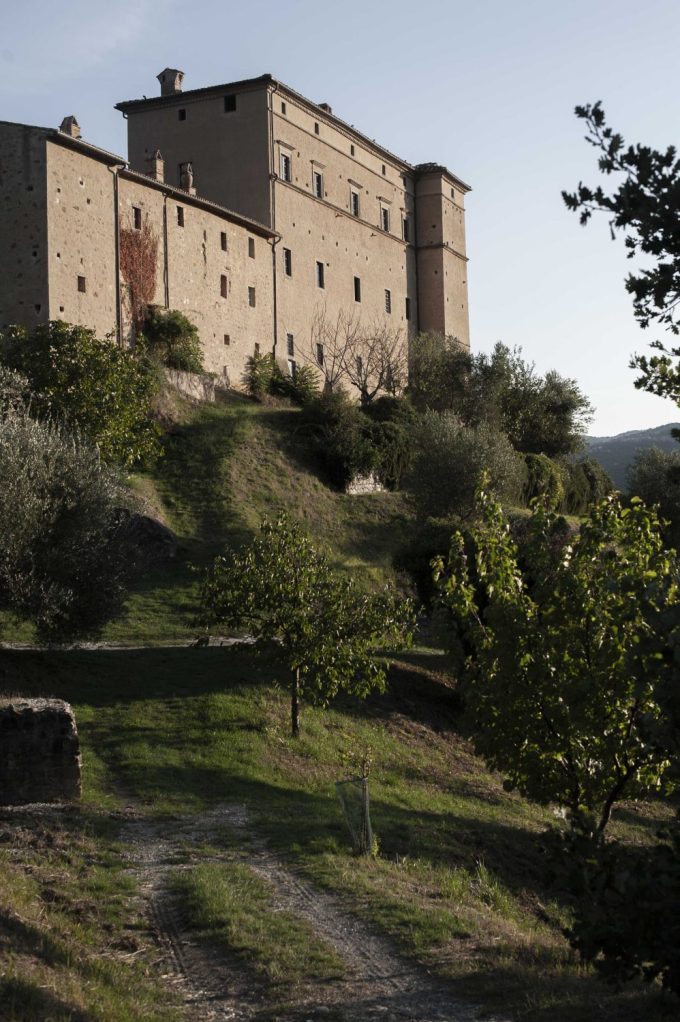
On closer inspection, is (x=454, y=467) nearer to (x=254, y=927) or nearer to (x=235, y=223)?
(x=235, y=223)

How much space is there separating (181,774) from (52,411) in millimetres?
16204

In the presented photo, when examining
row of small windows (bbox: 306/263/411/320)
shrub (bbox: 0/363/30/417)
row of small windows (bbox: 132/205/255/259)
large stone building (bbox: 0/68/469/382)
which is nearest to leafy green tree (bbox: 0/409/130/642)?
shrub (bbox: 0/363/30/417)

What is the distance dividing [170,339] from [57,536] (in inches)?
921

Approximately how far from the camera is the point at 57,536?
21625 millimetres

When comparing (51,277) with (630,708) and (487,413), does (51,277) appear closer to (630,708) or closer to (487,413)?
(487,413)

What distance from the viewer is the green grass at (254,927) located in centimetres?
941

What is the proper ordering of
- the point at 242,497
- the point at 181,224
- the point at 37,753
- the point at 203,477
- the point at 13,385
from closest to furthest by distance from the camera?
the point at 37,753, the point at 13,385, the point at 242,497, the point at 203,477, the point at 181,224

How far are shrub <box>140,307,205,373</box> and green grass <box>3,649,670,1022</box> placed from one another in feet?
63.6

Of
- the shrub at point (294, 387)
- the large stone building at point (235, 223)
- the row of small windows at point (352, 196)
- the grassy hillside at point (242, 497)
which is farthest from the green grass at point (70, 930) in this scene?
the row of small windows at point (352, 196)

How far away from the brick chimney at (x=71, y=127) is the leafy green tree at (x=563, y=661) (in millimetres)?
29870

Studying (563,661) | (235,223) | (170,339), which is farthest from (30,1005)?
(235,223)

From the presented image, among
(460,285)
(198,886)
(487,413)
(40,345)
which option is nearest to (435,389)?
(487,413)

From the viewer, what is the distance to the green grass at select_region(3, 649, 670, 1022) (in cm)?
991

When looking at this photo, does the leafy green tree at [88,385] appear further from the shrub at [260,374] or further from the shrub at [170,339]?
the shrub at [260,374]
